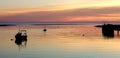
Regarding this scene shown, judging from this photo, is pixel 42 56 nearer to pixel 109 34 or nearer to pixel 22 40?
pixel 22 40

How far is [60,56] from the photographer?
132ft

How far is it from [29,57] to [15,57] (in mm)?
2414

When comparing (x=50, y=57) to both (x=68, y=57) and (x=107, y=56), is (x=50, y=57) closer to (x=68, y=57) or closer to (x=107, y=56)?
(x=68, y=57)

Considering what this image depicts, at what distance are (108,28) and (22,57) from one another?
63.9 meters

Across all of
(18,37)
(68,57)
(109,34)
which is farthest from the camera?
(109,34)

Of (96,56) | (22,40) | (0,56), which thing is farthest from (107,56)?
(22,40)

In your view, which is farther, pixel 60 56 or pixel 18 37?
pixel 18 37

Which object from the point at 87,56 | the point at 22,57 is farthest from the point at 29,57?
the point at 87,56

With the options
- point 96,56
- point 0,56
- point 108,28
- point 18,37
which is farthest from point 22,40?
point 108,28

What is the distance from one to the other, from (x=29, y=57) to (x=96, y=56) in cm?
997

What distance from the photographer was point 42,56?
39.8 metres

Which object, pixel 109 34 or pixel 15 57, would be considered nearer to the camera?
→ pixel 15 57

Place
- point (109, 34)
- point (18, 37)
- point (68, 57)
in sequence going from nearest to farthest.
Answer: point (68, 57), point (18, 37), point (109, 34)

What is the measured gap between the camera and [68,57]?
3850 centimetres
